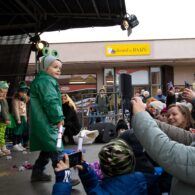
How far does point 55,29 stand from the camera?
542 inches

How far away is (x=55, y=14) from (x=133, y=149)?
9532 millimetres

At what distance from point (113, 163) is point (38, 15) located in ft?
35.7

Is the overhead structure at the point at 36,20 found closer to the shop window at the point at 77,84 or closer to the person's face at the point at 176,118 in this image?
the person's face at the point at 176,118

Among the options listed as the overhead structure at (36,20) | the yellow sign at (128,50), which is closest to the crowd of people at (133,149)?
the overhead structure at (36,20)

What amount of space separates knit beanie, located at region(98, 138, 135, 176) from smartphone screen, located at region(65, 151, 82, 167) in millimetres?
189

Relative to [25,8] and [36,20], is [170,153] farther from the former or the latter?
[36,20]

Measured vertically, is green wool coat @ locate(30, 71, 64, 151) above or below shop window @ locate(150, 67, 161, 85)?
below

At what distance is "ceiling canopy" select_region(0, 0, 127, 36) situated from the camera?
12.0 meters

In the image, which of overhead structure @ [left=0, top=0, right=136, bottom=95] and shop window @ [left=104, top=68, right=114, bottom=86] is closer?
overhead structure @ [left=0, top=0, right=136, bottom=95]

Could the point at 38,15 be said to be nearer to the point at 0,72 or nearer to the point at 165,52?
the point at 0,72

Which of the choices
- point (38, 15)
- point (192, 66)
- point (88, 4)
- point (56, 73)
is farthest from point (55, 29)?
point (192, 66)

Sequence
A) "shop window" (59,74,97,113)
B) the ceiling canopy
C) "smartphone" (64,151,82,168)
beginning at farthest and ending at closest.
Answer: "shop window" (59,74,97,113) < the ceiling canopy < "smartphone" (64,151,82,168)

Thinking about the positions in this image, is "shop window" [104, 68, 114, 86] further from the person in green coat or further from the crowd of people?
the person in green coat

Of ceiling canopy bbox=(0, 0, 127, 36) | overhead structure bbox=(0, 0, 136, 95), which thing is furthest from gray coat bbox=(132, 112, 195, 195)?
overhead structure bbox=(0, 0, 136, 95)
